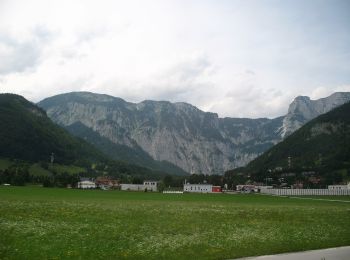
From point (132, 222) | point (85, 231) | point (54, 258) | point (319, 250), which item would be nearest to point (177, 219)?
point (132, 222)

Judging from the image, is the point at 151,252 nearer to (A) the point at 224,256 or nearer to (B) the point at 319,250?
(A) the point at 224,256

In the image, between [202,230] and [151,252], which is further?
[202,230]

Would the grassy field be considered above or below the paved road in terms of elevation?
above

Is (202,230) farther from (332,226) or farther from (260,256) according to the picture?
(332,226)

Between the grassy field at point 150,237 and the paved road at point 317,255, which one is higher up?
the grassy field at point 150,237

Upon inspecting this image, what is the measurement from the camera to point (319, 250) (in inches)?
1336

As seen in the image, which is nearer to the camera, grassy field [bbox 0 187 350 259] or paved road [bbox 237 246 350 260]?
grassy field [bbox 0 187 350 259]

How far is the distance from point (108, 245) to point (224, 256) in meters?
8.35

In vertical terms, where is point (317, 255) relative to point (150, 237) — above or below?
below

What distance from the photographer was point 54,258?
2614 cm

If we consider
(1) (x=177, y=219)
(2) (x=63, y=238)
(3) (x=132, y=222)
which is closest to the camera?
(2) (x=63, y=238)

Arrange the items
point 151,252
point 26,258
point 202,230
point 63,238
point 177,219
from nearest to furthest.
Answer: point 26,258 → point 151,252 → point 63,238 → point 202,230 → point 177,219

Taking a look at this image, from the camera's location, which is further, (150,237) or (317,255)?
(150,237)

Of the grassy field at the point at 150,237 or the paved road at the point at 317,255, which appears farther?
the paved road at the point at 317,255
